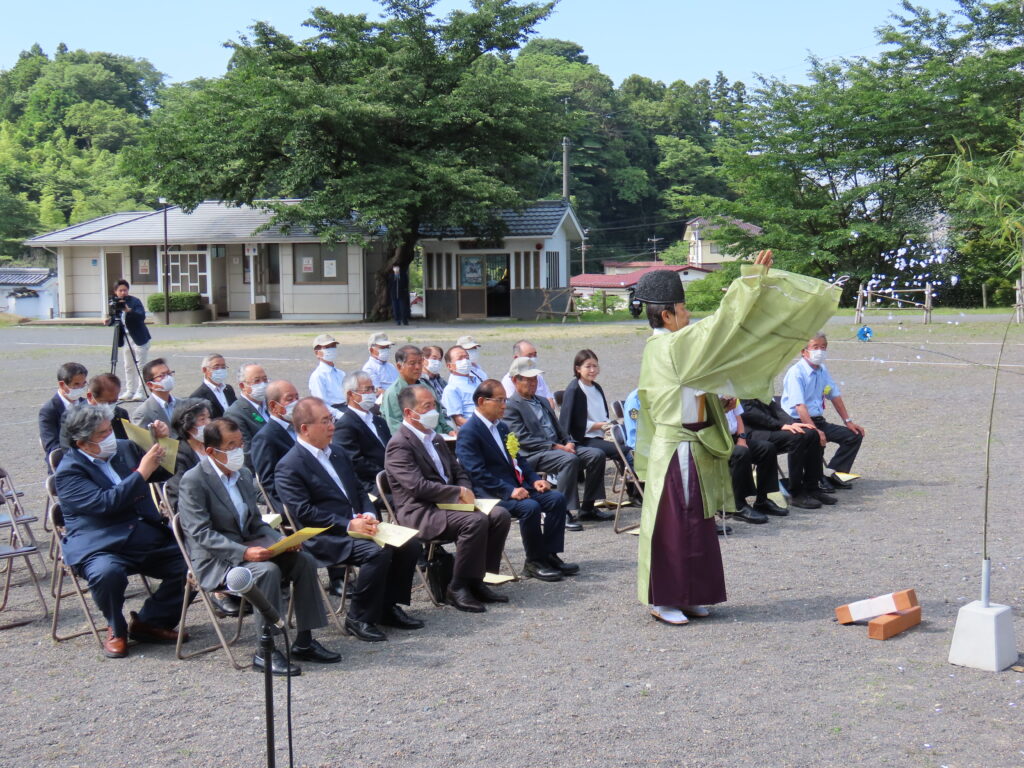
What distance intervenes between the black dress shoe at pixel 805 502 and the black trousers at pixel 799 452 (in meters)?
0.06

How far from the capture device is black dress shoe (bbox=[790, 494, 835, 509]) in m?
9.17

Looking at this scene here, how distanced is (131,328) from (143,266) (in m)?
24.5

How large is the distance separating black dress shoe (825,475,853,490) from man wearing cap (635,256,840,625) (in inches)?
156

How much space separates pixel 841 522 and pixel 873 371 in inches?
430

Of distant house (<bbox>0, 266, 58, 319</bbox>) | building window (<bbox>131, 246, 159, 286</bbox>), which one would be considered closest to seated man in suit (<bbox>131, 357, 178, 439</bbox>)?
building window (<bbox>131, 246, 159, 286</bbox>)

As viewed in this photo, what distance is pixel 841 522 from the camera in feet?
28.2

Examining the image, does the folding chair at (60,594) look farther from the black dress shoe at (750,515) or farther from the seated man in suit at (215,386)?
the black dress shoe at (750,515)

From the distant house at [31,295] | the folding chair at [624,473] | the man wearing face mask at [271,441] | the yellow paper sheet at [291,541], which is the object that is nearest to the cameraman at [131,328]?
the man wearing face mask at [271,441]

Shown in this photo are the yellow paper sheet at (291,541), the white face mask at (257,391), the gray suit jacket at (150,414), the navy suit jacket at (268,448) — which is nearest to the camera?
the yellow paper sheet at (291,541)

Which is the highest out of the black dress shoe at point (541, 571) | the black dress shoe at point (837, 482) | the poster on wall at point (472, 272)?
the poster on wall at point (472, 272)

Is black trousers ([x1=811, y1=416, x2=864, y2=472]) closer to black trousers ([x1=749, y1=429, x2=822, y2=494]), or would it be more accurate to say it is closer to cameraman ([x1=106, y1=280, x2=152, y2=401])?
black trousers ([x1=749, y1=429, x2=822, y2=494])

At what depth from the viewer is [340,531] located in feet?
20.0

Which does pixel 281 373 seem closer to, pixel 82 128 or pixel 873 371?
pixel 873 371

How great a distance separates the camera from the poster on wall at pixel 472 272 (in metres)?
36.0
